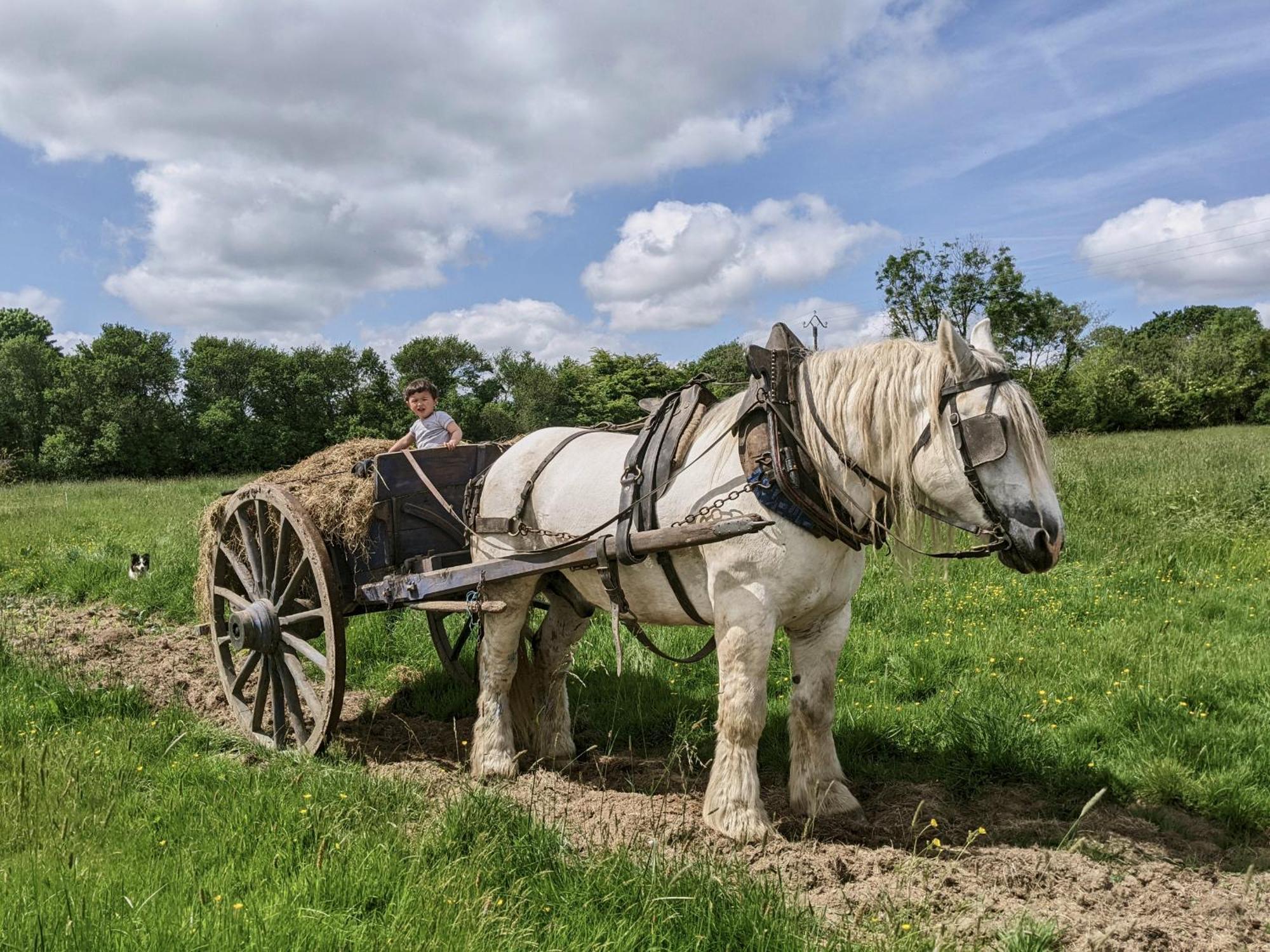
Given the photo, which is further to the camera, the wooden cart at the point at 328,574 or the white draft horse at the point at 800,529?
the wooden cart at the point at 328,574

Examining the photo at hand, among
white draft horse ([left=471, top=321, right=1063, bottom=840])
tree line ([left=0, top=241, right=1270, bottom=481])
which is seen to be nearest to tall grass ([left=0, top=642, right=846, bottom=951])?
white draft horse ([left=471, top=321, right=1063, bottom=840])

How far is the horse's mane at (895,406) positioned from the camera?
2.91 meters

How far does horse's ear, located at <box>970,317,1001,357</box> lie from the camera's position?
3.16 meters

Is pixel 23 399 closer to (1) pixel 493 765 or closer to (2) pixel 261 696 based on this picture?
(2) pixel 261 696

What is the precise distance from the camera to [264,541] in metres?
4.77

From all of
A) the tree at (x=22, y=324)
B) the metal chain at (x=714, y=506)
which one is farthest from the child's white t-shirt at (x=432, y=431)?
the tree at (x=22, y=324)

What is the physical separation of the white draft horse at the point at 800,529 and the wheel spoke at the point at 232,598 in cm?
175

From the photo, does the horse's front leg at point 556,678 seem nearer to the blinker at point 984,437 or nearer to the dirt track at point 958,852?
the dirt track at point 958,852

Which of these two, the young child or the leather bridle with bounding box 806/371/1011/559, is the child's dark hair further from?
the leather bridle with bounding box 806/371/1011/559

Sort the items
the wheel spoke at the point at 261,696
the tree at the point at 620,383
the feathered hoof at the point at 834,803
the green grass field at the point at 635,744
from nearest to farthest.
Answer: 1. the green grass field at the point at 635,744
2. the feathered hoof at the point at 834,803
3. the wheel spoke at the point at 261,696
4. the tree at the point at 620,383

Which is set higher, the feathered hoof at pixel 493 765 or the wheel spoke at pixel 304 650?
the wheel spoke at pixel 304 650

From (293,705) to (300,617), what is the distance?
57cm

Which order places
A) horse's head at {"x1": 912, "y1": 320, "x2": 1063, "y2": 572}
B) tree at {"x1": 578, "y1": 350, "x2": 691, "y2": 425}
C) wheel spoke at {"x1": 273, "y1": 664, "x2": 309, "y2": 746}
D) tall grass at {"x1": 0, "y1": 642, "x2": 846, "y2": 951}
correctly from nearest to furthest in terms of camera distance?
tall grass at {"x1": 0, "y1": 642, "x2": 846, "y2": 951} → horse's head at {"x1": 912, "y1": 320, "x2": 1063, "y2": 572} → wheel spoke at {"x1": 273, "y1": 664, "x2": 309, "y2": 746} → tree at {"x1": 578, "y1": 350, "x2": 691, "y2": 425}

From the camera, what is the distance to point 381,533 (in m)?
4.53
